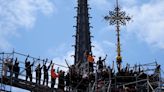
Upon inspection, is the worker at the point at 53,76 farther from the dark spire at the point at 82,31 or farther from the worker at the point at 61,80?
the dark spire at the point at 82,31

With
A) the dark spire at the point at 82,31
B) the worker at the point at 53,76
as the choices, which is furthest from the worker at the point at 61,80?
the dark spire at the point at 82,31

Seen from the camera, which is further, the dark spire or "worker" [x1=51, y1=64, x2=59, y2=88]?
the dark spire

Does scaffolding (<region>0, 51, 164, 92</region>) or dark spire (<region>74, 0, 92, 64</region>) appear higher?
dark spire (<region>74, 0, 92, 64</region>)

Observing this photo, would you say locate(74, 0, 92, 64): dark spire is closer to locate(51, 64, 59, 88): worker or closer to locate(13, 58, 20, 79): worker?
locate(51, 64, 59, 88): worker

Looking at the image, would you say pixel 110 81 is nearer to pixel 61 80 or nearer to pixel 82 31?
pixel 61 80

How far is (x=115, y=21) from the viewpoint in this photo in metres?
71.8

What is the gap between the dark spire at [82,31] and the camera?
74.0m

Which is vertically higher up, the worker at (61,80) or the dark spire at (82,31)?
the dark spire at (82,31)

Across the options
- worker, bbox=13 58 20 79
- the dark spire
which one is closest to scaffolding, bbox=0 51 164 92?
worker, bbox=13 58 20 79

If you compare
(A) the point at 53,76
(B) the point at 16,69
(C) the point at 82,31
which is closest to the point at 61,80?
(A) the point at 53,76

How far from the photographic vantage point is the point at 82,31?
75.6 m

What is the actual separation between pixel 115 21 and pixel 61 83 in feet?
79.0

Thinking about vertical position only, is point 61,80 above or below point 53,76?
below

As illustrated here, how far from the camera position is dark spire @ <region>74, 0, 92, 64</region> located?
7400 centimetres
